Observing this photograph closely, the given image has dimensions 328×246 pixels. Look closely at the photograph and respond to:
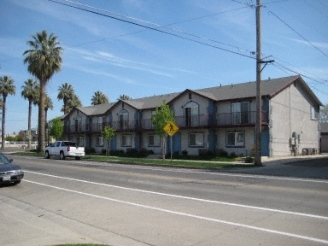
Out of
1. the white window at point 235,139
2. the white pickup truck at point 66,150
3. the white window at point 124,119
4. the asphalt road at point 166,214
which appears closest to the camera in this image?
the asphalt road at point 166,214

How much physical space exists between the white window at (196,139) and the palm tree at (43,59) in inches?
784

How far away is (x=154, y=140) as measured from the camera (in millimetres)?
40094

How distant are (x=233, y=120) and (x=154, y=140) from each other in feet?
36.8

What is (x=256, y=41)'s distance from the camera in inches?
912

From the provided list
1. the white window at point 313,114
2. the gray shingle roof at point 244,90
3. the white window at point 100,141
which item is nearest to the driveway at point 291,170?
the gray shingle roof at point 244,90

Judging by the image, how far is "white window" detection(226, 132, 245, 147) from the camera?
32406 mm

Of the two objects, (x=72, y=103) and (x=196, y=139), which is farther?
(x=72, y=103)

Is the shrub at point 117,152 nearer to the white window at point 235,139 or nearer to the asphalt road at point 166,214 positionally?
the white window at point 235,139

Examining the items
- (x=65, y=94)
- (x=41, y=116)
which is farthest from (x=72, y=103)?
(x=41, y=116)

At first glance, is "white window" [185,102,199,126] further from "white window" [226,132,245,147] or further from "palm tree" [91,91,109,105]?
"palm tree" [91,91,109,105]

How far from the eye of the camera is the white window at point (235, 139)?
106 feet

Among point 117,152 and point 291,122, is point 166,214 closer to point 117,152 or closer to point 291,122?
point 291,122

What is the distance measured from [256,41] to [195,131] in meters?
14.4

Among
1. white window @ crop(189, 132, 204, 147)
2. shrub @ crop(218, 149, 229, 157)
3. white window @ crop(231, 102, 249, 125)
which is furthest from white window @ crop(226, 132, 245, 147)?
white window @ crop(189, 132, 204, 147)
